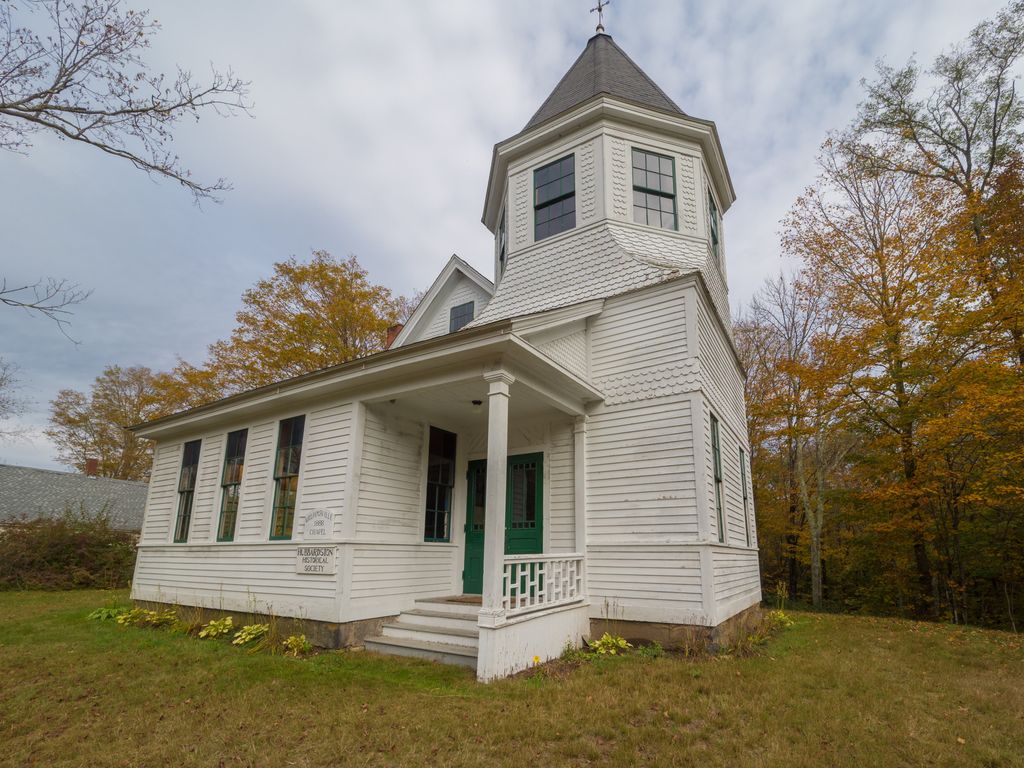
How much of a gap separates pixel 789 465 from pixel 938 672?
15336 mm

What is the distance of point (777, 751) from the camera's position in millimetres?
3760

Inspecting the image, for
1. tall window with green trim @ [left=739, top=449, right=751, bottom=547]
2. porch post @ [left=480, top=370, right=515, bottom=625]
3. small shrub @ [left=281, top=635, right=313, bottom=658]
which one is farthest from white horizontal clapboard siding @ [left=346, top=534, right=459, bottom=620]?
tall window with green trim @ [left=739, top=449, right=751, bottom=547]

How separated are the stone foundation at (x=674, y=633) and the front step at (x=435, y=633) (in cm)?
171

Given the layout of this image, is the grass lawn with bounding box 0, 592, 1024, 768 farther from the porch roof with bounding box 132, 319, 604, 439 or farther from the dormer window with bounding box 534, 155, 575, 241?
the dormer window with bounding box 534, 155, 575, 241

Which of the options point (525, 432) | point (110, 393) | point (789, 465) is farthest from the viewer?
point (110, 393)

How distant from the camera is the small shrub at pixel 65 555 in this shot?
15945mm

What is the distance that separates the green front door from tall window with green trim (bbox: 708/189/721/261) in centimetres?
579

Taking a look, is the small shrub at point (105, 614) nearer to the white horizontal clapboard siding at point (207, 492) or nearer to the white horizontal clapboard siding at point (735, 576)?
the white horizontal clapboard siding at point (207, 492)

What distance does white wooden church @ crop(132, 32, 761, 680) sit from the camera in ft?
21.8

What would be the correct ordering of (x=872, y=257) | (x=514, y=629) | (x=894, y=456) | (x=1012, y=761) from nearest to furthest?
(x=1012, y=761) < (x=514, y=629) < (x=894, y=456) < (x=872, y=257)

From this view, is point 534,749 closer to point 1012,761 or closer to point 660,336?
point 1012,761

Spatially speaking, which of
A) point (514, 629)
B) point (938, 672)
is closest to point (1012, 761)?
point (938, 672)

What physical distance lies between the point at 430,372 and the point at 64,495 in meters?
24.1

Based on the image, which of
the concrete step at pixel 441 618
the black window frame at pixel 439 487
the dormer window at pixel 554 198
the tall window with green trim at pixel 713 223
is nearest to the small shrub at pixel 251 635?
the concrete step at pixel 441 618
